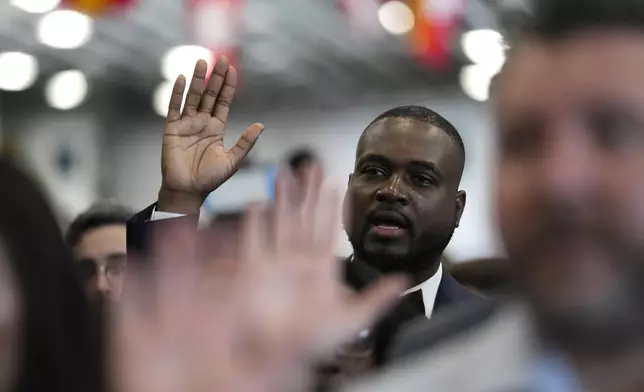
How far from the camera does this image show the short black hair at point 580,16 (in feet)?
2.23

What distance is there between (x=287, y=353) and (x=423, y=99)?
8.60 meters

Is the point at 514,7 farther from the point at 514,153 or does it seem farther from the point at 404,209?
the point at 404,209

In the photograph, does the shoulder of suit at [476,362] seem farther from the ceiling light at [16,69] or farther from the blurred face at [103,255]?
the ceiling light at [16,69]

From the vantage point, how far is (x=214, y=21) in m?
4.39

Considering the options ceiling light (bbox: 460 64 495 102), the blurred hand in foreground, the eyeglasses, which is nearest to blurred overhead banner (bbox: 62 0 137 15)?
the eyeglasses

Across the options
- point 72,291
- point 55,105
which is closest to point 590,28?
point 72,291

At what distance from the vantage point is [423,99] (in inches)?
358

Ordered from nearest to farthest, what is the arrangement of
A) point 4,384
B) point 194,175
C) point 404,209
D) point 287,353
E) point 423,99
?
point 287,353 → point 4,384 → point 194,175 → point 404,209 → point 423,99

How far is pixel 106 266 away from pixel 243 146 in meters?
0.84

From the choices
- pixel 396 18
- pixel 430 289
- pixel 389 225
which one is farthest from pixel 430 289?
pixel 396 18

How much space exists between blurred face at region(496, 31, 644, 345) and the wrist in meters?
0.71

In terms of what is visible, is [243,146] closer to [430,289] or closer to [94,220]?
[430,289]

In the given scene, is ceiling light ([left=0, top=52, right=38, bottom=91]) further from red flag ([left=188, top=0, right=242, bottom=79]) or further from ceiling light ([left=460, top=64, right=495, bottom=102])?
red flag ([left=188, top=0, right=242, bottom=79])

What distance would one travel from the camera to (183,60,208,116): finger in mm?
1411
